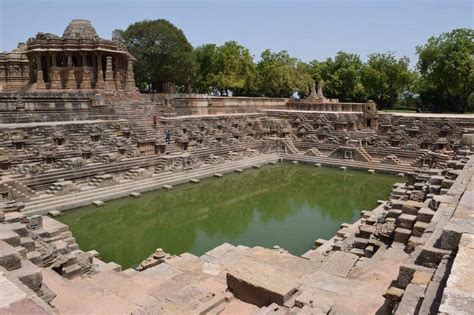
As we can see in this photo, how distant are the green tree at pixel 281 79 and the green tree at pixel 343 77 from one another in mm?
2351

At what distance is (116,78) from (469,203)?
23.8 m

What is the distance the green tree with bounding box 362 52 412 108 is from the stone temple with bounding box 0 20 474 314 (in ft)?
34.4

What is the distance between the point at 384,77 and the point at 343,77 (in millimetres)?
4100

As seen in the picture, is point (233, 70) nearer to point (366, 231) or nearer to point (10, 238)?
point (366, 231)

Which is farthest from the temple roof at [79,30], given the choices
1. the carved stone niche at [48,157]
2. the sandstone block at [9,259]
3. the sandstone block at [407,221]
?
the sandstone block at [407,221]

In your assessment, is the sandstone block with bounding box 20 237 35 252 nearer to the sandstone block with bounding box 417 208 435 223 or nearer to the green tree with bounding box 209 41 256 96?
the sandstone block with bounding box 417 208 435 223

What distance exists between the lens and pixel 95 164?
14680 mm

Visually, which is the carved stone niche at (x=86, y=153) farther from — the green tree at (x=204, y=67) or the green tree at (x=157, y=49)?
the green tree at (x=204, y=67)

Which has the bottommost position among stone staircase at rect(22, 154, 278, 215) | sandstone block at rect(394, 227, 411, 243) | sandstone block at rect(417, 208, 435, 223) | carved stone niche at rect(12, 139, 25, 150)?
stone staircase at rect(22, 154, 278, 215)

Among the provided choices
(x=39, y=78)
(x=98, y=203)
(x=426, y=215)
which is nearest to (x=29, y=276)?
(x=426, y=215)

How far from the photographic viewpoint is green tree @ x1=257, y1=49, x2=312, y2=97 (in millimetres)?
37594

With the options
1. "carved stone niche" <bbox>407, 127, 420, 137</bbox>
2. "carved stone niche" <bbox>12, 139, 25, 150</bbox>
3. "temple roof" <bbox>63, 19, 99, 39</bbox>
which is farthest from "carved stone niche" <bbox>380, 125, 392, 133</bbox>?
"temple roof" <bbox>63, 19, 99, 39</bbox>

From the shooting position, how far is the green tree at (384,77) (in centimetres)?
3891

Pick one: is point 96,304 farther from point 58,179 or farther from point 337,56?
point 337,56
